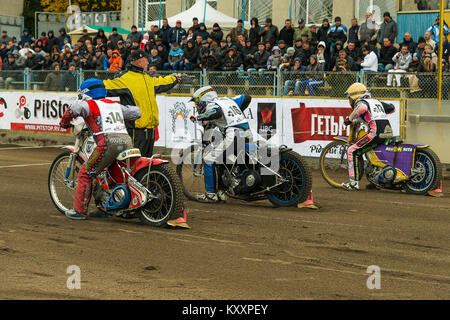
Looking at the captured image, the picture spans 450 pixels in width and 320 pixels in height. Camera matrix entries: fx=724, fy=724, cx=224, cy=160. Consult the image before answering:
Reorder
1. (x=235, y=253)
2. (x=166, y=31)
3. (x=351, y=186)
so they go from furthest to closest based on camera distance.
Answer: (x=166, y=31)
(x=351, y=186)
(x=235, y=253)

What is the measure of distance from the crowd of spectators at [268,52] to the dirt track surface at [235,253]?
7325 millimetres

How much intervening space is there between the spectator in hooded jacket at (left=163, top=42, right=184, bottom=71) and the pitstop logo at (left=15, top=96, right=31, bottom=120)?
14.6 feet

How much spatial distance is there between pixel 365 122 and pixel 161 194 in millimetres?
5269

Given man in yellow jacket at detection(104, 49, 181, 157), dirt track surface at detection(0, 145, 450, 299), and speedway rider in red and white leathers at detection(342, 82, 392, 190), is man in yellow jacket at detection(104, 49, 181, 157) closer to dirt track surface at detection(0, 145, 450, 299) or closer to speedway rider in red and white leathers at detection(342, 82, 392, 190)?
dirt track surface at detection(0, 145, 450, 299)

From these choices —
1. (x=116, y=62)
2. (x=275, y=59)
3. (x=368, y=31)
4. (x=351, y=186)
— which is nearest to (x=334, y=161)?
(x=351, y=186)

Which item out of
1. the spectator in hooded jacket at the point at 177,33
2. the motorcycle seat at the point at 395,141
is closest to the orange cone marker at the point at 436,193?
the motorcycle seat at the point at 395,141

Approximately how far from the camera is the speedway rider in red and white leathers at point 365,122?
40.9 ft

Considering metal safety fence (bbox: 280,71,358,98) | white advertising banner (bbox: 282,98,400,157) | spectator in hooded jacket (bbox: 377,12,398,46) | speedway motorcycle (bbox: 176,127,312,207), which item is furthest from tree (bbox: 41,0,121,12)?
speedway motorcycle (bbox: 176,127,312,207)

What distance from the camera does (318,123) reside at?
1636cm

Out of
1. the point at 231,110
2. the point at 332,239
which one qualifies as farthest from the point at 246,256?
the point at 231,110

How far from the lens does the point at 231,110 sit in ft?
34.7

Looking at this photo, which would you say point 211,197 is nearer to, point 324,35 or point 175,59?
point 324,35

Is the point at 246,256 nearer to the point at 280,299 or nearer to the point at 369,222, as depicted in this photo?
the point at 280,299

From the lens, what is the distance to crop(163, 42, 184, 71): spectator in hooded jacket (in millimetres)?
22812
